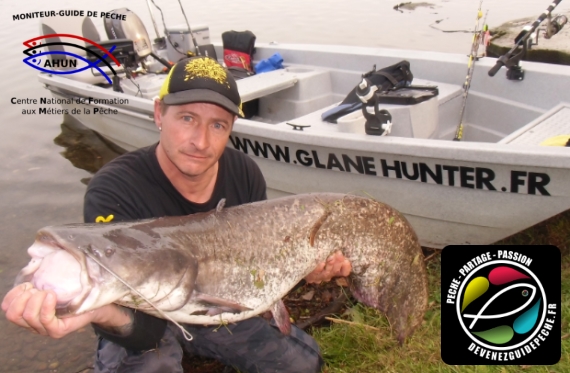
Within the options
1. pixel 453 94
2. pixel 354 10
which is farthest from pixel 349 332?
pixel 354 10

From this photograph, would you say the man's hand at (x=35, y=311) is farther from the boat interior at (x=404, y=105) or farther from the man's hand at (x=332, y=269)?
the boat interior at (x=404, y=105)

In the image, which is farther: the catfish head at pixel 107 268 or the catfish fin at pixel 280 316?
the catfish fin at pixel 280 316

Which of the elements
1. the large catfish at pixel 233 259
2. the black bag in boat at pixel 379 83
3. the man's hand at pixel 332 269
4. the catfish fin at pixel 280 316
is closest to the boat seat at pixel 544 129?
the black bag in boat at pixel 379 83

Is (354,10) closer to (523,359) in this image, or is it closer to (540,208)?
(540,208)

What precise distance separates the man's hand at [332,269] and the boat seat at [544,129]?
2029 mm

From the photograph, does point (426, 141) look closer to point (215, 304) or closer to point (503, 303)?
point (503, 303)

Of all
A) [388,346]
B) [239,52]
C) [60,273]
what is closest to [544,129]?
[388,346]

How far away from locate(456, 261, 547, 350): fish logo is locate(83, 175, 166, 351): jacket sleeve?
1.87m

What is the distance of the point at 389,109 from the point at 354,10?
12.4m

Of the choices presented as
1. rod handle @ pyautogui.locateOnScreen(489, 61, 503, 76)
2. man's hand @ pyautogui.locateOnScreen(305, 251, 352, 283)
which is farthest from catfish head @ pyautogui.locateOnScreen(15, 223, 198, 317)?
rod handle @ pyautogui.locateOnScreen(489, 61, 503, 76)

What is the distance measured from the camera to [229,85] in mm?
2838

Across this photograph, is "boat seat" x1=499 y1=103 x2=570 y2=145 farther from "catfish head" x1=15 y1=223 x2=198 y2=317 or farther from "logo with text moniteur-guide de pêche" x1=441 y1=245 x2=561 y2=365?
"catfish head" x1=15 y1=223 x2=198 y2=317

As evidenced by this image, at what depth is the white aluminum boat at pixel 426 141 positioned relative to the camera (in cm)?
391

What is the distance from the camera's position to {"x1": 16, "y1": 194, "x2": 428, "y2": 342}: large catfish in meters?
1.76
